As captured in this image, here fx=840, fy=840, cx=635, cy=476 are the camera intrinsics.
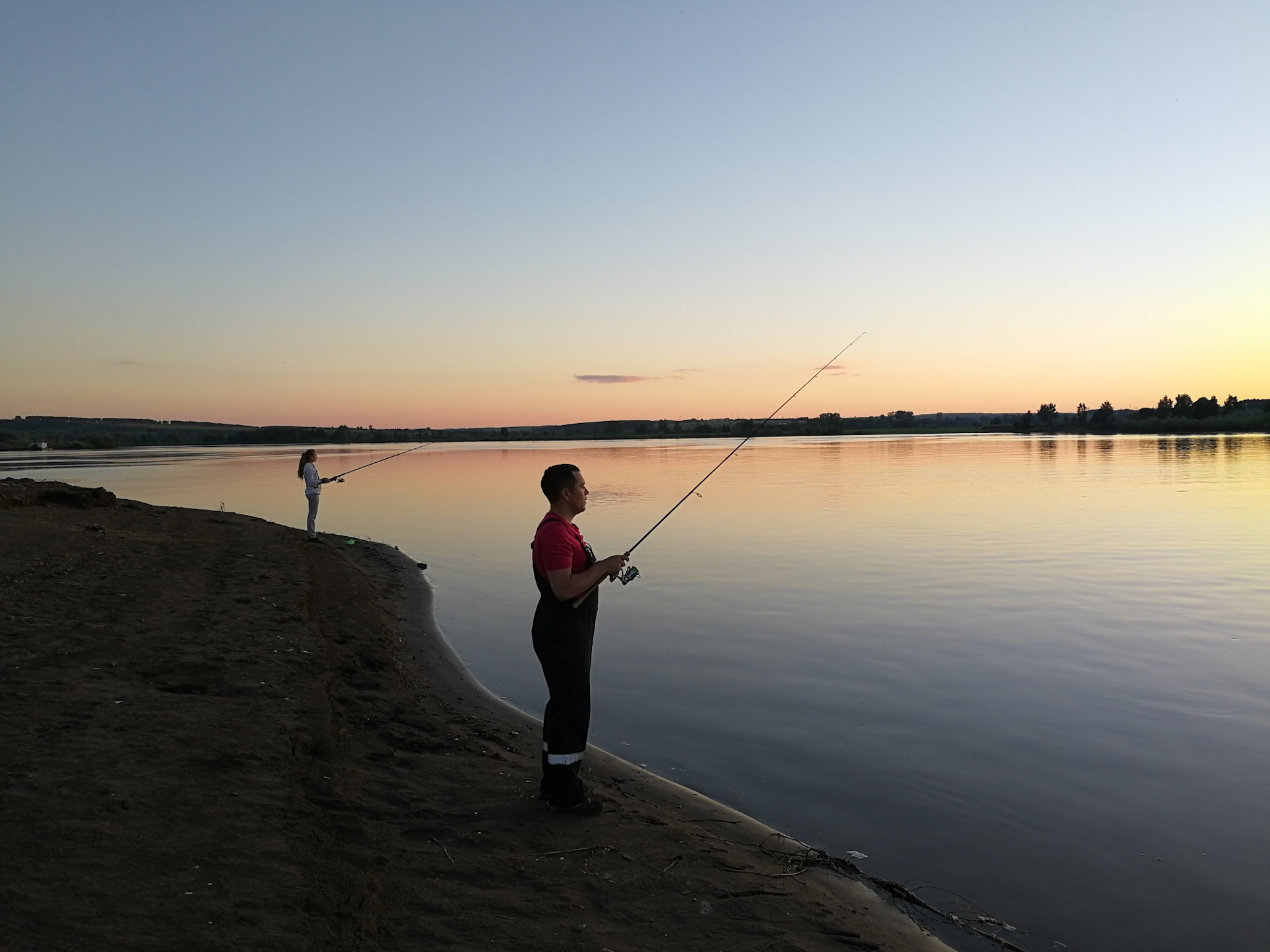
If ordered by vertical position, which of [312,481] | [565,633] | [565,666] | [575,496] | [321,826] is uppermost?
[575,496]

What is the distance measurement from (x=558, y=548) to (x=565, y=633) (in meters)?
0.49

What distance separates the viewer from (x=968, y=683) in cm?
782

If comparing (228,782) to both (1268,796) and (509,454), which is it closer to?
(1268,796)

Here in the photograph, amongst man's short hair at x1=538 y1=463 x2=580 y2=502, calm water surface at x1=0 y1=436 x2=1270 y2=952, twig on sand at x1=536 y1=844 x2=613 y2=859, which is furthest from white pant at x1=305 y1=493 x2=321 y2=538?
twig on sand at x1=536 y1=844 x2=613 y2=859

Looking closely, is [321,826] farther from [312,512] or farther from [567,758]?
[312,512]

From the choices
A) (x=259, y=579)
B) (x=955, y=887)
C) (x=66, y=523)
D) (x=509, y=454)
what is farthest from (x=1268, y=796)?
(x=509, y=454)

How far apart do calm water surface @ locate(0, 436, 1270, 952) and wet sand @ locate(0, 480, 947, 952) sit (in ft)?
2.82

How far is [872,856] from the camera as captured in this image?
482 cm

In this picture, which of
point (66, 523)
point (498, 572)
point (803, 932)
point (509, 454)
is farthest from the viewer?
point (509, 454)

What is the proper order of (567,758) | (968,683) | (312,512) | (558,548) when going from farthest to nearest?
(312,512)
(968,683)
(567,758)
(558,548)

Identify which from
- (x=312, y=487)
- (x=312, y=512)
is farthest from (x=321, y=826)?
(x=312, y=487)

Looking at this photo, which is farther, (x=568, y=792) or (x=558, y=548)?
(x=568, y=792)

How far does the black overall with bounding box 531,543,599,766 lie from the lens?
4645 mm

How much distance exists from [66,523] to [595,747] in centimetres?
1112
